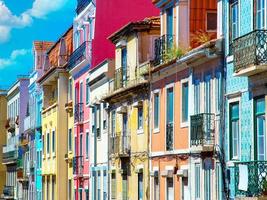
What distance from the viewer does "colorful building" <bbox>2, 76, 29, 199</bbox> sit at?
88625mm

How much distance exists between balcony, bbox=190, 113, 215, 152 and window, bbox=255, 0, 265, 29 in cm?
488

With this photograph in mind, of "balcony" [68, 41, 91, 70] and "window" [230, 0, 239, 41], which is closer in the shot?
"window" [230, 0, 239, 41]

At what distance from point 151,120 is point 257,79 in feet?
44.0

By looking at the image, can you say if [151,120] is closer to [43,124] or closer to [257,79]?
[257,79]

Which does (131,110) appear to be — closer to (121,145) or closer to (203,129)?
(121,145)

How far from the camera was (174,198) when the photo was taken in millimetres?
37562

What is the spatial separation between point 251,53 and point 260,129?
2.54m

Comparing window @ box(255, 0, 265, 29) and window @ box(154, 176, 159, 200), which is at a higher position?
window @ box(255, 0, 265, 29)

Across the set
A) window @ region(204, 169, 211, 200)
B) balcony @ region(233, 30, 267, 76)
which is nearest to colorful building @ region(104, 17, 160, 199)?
window @ region(204, 169, 211, 200)

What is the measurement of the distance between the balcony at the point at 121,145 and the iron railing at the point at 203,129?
36.6 feet

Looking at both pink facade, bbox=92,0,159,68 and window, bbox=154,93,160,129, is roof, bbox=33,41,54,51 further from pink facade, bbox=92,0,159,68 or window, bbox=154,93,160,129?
window, bbox=154,93,160,129

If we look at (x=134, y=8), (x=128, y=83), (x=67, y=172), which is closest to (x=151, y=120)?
(x=128, y=83)

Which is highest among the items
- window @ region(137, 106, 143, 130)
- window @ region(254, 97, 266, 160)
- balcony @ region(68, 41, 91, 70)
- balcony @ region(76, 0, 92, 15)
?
balcony @ region(76, 0, 92, 15)

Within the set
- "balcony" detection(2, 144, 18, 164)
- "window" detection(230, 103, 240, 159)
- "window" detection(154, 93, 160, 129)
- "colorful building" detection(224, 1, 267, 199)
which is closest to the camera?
"colorful building" detection(224, 1, 267, 199)
